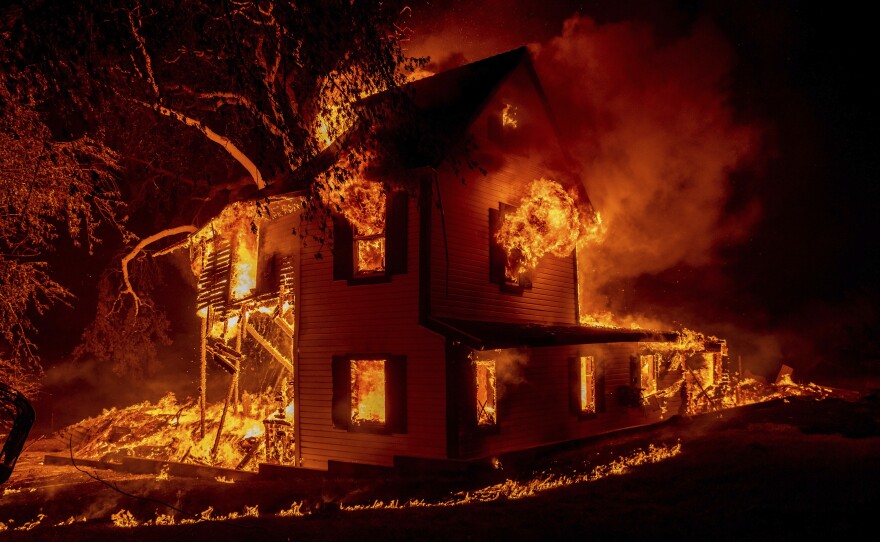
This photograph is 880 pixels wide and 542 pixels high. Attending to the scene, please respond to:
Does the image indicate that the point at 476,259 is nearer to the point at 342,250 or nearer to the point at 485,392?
the point at 342,250

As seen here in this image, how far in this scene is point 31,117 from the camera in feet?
37.0

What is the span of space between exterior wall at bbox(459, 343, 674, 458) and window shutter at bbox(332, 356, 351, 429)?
2.70 meters

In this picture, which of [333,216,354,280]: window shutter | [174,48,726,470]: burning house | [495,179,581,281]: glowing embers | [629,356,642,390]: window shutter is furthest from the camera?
[629,356,642,390]: window shutter

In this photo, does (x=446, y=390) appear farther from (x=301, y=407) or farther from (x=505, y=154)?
(x=505, y=154)

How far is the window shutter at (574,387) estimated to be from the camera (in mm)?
16812

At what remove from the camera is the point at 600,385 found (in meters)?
18.1

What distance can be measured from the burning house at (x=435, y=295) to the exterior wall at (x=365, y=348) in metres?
0.04

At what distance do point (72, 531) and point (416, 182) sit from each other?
845cm

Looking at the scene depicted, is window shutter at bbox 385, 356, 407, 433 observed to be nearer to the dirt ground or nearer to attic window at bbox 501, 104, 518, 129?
the dirt ground

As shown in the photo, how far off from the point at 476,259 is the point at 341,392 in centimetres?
417

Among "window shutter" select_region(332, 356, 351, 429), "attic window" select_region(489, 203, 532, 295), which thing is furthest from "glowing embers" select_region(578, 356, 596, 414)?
"window shutter" select_region(332, 356, 351, 429)

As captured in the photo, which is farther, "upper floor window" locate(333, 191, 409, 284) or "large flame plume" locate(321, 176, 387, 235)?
"large flame plume" locate(321, 176, 387, 235)

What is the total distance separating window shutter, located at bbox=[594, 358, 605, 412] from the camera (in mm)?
17906

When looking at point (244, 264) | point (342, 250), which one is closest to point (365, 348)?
point (342, 250)
